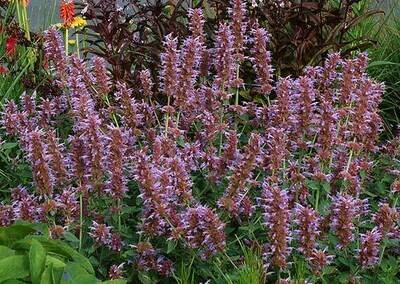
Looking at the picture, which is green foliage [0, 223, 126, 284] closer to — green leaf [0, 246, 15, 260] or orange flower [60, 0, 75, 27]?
green leaf [0, 246, 15, 260]

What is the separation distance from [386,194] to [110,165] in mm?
1224

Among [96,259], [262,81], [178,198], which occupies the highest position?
[262,81]

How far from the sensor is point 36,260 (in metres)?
2.56

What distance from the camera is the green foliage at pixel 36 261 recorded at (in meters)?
2.55

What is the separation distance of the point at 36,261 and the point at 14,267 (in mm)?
73

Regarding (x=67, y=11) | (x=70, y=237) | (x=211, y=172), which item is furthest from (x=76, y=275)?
(x=67, y=11)

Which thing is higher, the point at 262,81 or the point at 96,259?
the point at 262,81

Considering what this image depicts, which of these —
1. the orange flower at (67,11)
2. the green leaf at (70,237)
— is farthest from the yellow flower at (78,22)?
the green leaf at (70,237)

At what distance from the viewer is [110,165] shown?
10.7ft

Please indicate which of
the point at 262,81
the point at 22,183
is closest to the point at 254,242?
the point at 262,81

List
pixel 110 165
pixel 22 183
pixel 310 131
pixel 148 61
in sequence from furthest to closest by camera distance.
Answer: pixel 148 61
pixel 22 183
pixel 310 131
pixel 110 165

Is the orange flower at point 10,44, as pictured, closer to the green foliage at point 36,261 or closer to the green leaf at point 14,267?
the green foliage at point 36,261

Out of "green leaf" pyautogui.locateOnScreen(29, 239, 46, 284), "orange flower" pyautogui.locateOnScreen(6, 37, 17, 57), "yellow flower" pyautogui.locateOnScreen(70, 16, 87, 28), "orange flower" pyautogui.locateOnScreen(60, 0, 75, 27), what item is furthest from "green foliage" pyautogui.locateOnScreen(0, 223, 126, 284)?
"yellow flower" pyautogui.locateOnScreen(70, 16, 87, 28)

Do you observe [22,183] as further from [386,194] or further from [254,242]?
[386,194]
